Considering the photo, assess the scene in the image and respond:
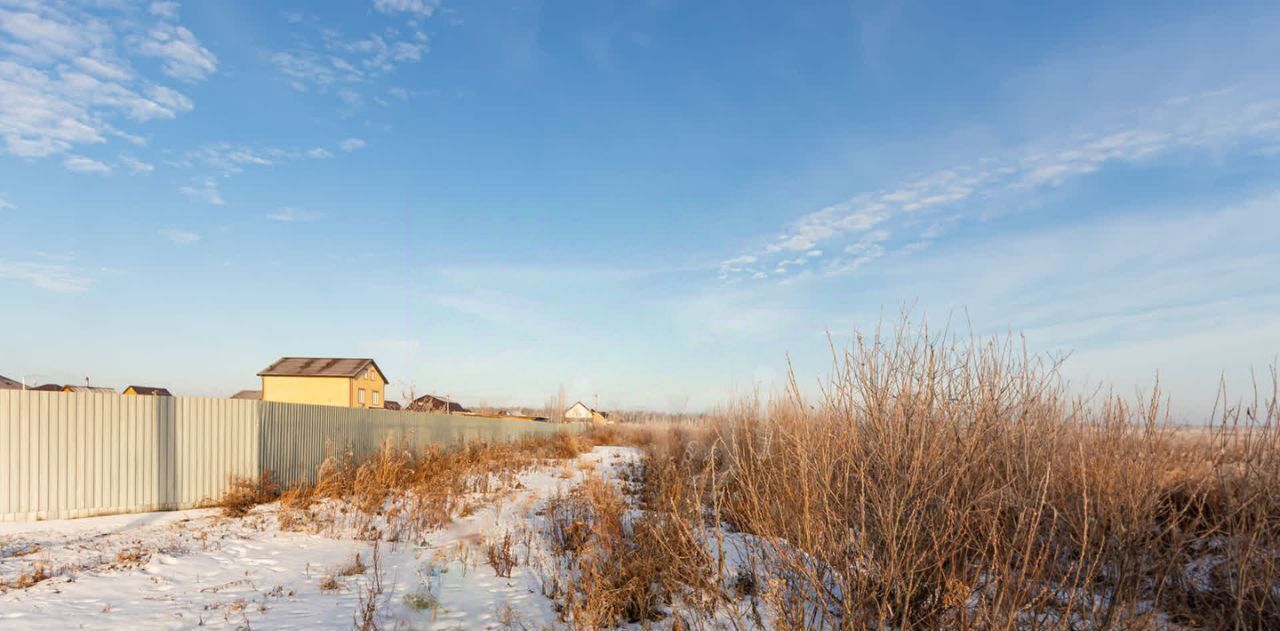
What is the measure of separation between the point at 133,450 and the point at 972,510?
34.2 ft

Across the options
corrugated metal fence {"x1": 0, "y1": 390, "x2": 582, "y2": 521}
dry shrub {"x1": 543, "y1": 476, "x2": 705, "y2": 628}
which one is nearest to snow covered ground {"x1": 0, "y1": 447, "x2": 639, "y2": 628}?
dry shrub {"x1": 543, "y1": 476, "x2": 705, "y2": 628}

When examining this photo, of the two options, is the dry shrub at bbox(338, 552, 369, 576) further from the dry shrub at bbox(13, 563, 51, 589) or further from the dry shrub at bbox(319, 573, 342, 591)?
the dry shrub at bbox(13, 563, 51, 589)

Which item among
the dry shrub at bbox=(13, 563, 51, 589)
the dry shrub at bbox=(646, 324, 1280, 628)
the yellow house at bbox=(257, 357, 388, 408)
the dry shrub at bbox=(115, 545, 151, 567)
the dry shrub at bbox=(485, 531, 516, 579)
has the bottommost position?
the dry shrub at bbox=(485, 531, 516, 579)

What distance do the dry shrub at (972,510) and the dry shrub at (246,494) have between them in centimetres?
832

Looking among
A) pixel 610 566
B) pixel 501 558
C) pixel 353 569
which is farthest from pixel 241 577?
pixel 610 566

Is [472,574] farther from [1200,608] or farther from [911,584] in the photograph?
[1200,608]

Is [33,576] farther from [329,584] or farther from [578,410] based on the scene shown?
[578,410]

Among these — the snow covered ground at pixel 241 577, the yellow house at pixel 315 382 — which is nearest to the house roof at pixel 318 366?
the yellow house at pixel 315 382

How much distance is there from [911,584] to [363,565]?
5.29 meters

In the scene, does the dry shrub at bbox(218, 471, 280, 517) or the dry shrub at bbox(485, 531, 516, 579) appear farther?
the dry shrub at bbox(218, 471, 280, 517)

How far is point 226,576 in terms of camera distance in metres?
6.06

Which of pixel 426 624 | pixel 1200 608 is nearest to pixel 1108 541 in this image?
pixel 1200 608

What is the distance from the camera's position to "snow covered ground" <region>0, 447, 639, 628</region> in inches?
193

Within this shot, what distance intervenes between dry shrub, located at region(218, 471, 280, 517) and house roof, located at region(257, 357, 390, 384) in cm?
2667
